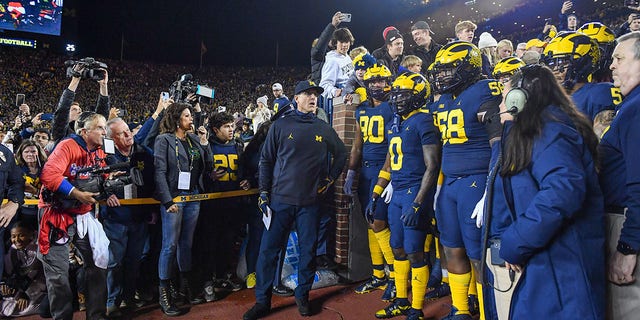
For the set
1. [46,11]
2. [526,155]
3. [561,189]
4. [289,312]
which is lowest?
[289,312]

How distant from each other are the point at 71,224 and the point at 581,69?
4571 millimetres

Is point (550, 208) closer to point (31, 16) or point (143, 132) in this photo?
point (143, 132)

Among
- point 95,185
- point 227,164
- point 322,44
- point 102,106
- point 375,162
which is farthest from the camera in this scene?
point 322,44

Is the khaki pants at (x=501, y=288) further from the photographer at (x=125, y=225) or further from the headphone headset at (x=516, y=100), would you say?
the photographer at (x=125, y=225)

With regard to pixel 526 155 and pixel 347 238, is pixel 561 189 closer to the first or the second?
pixel 526 155

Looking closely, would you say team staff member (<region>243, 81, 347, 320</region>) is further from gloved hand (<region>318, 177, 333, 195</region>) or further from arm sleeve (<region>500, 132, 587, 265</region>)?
arm sleeve (<region>500, 132, 587, 265</region>)

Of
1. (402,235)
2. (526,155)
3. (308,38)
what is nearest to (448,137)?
(402,235)

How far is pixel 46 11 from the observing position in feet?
95.2

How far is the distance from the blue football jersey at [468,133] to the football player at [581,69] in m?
0.52

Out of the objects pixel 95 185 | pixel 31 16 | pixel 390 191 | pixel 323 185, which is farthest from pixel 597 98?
pixel 31 16

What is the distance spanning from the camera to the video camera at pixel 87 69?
15.2 ft

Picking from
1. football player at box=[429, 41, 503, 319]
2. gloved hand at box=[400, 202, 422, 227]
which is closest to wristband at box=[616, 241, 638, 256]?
football player at box=[429, 41, 503, 319]

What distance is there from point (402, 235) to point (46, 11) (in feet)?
111

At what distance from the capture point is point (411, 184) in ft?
13.7
